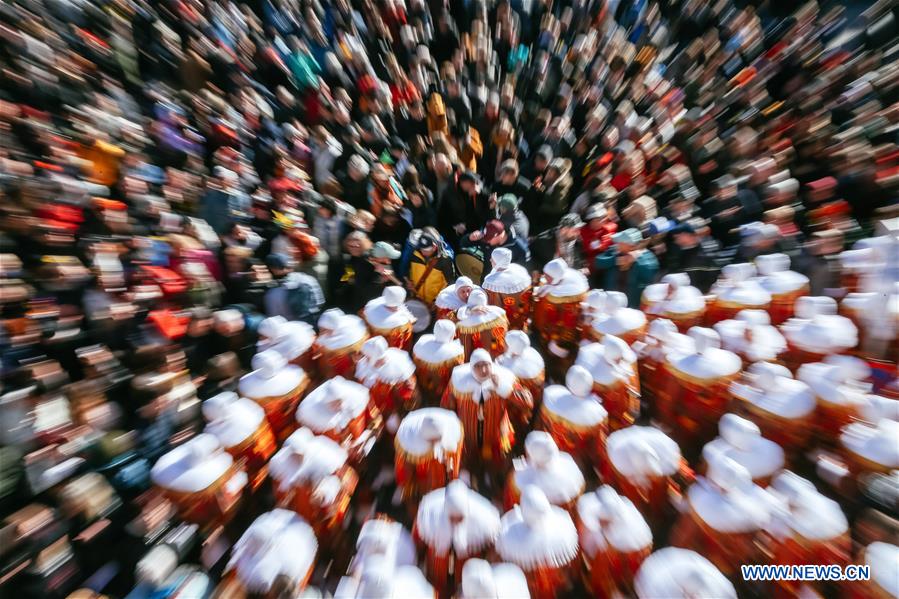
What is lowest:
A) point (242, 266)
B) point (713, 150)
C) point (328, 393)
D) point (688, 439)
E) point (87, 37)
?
point (688, 439)

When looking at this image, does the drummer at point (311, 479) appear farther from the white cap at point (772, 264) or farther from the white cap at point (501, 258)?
the white cap at point (772, 264)

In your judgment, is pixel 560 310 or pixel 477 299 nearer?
pixel 477 299

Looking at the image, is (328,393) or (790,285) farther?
(790,285)

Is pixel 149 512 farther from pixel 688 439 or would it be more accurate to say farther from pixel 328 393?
pixel 688 439

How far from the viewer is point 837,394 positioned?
1.58 meters

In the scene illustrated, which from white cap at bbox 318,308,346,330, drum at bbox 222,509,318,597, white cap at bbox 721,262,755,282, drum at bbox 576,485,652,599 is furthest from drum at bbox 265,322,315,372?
white cap at bbox 721,262,755,282

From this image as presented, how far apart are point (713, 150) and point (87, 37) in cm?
481

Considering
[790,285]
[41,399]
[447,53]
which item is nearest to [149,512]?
[41,399]

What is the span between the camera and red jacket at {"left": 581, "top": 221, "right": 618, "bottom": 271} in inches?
118

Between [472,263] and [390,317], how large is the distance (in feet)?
3.38

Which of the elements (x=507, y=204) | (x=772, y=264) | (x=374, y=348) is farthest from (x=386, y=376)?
(x=772, y=264)

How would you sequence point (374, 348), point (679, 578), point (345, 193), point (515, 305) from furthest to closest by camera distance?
point (345, 193)
point (515, 305)
point (374, 348)
point (679, 578)

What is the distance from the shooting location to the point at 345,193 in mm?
3455

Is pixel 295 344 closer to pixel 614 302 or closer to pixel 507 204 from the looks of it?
pixel 614 302
